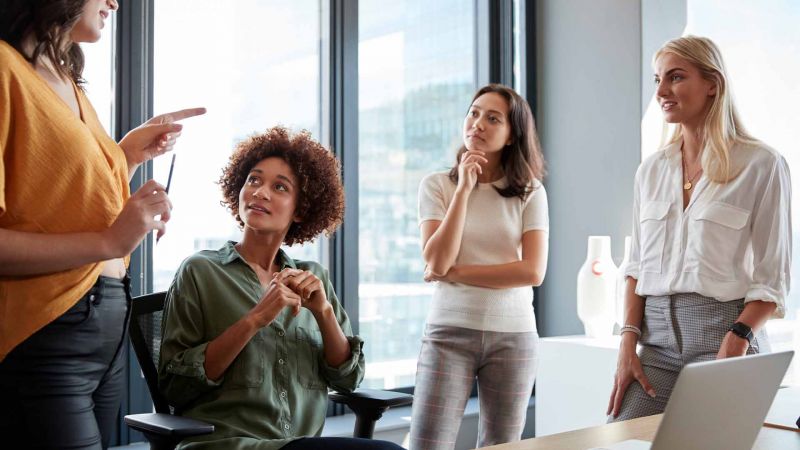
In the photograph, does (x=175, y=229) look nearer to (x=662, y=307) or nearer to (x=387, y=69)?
(x=387, y=69)

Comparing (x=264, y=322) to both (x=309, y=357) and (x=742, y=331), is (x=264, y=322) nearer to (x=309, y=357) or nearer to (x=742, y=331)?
(x=309, y=357)

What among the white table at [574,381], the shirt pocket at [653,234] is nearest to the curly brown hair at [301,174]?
the shirt pocket at [653,234]

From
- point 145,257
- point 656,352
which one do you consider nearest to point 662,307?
point 656,352

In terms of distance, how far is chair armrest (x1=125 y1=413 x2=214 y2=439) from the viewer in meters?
1.57

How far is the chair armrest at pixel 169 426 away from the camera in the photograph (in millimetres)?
1571

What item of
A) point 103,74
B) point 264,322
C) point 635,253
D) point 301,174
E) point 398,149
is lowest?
point 264,322

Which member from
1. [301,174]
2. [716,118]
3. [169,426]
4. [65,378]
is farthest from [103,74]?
[716,118]

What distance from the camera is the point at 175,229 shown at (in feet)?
11.2

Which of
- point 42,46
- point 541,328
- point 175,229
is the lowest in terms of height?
point 541,328

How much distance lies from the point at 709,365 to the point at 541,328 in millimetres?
3449

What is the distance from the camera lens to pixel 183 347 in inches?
74.1

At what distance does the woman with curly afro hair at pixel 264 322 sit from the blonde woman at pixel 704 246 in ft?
2.59

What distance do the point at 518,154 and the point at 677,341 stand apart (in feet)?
2.99

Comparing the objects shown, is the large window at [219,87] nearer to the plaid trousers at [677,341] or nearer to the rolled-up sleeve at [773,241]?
the plaid trousers at [677,341]
